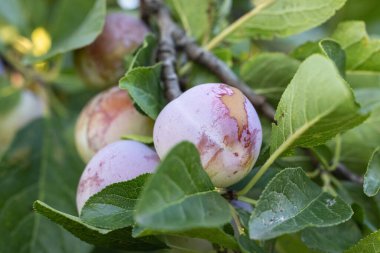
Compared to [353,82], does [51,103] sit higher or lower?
higher

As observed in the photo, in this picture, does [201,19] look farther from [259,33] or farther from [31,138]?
[31,138]

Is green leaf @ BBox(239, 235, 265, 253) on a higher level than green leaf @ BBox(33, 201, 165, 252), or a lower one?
lower

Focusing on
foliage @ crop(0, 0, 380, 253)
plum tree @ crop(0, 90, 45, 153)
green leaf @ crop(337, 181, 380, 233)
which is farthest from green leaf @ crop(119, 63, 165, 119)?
plum tree @ crop(0, 90, 45, 153)

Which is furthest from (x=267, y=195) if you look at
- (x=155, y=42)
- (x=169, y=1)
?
(x=169, y=1)

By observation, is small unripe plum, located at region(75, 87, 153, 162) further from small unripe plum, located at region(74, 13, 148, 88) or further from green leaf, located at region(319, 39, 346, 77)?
green leaf, located at region(319, 39, 346, 77)

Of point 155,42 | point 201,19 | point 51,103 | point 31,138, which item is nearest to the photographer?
point 155,42

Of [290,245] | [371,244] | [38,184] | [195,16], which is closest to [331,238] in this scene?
[371,244]

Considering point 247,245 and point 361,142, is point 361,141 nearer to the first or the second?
Answer: point 361,142
